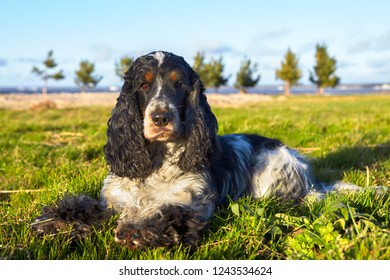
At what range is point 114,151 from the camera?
509 centimetres

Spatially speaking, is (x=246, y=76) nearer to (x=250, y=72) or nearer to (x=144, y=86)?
(x=250, y=72)

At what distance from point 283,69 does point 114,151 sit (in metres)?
77.2

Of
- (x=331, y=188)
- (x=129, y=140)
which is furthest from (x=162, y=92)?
(x=331, y=188)

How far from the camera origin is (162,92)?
15.0 feet

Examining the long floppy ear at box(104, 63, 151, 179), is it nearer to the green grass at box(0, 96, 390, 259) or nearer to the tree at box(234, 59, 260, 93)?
the green grass at box(0, 96, 390, 259)

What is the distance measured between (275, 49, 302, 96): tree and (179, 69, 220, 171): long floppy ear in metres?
76.3

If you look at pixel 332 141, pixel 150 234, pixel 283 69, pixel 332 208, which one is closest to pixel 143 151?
pixel 150 234

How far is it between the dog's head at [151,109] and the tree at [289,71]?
251 feet

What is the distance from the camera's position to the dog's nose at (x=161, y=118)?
4.32 meters

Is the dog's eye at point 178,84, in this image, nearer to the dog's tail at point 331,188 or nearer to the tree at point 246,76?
the dog's tail at point 331,188

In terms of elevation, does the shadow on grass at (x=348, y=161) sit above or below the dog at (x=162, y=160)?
below

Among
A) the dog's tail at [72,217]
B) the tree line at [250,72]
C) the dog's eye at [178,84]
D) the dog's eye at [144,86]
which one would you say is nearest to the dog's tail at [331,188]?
the dog's eye at [178,84]

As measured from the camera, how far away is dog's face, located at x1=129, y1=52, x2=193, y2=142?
14.4 ft
